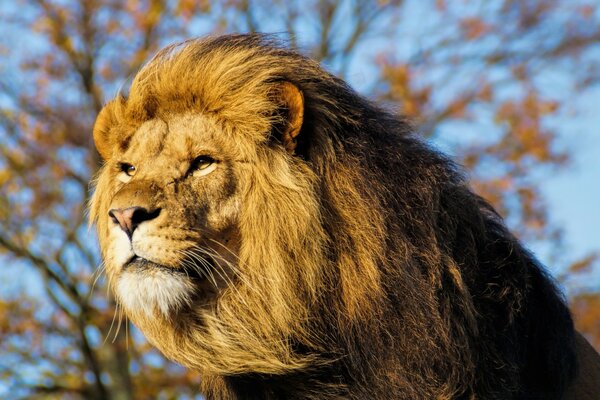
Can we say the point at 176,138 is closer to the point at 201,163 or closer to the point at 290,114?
the point at 201,163

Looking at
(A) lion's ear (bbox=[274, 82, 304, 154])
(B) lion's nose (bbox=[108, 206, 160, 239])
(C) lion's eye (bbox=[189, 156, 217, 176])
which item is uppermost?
(A) lion's ear (bbox=[274, 82, 304, 154])

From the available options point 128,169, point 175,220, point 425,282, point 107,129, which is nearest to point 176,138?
point 128,169

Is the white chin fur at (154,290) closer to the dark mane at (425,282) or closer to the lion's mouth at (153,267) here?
the lion's mouth at (153,267)

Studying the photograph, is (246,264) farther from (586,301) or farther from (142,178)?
(586,301)

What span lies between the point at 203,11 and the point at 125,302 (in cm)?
1097

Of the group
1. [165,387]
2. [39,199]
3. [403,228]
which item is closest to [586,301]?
[165,387]

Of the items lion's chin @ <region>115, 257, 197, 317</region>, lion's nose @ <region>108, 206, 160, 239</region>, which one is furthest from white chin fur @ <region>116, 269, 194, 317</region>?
lion's nose @ <region>108, 206, 160, 239</region>

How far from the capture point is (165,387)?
45.8 ft

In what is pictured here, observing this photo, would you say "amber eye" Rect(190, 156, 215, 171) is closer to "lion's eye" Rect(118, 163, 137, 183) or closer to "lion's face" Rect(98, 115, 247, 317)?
"lion's face" Rect(98, 115, 247, 317)

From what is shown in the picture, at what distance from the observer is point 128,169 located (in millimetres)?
4480

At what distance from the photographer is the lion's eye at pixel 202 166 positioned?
4.17m

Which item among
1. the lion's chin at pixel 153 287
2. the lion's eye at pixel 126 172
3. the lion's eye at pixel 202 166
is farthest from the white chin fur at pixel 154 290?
the lion's eye at pixel 126 172

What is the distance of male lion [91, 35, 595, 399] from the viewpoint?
408cm

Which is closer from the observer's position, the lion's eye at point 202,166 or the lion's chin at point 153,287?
the lion's chin at point 153,287
